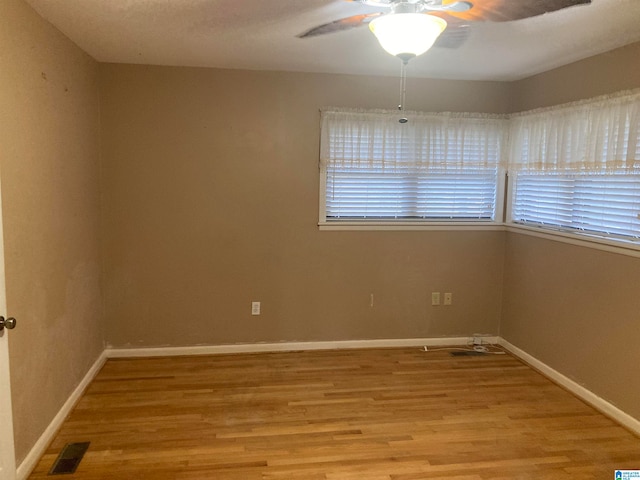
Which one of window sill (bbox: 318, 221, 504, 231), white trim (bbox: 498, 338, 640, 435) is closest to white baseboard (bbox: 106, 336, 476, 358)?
white trim (bbox: 498, 338, 640, 435)

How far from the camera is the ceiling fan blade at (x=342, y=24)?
2385 mm

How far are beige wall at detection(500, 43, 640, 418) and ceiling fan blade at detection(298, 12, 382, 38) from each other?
5.98ft

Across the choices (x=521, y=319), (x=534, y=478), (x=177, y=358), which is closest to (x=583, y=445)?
(x=534, y=478)

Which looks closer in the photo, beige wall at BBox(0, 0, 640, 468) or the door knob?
the door knob

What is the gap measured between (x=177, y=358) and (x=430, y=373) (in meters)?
2.07

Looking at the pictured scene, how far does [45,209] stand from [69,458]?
136 centimetres

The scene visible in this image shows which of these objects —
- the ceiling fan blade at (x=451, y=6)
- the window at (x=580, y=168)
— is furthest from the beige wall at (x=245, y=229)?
the ceiling fan blade at (x=451, y=6)

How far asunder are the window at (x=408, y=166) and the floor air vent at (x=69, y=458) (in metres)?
2.40

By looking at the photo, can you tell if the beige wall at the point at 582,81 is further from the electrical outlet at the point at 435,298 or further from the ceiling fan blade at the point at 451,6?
the electrical outlet at the point at 435,298

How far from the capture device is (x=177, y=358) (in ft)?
13.3

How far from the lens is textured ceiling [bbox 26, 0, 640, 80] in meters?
2.51

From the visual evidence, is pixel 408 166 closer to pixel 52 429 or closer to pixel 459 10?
pixel 459 10

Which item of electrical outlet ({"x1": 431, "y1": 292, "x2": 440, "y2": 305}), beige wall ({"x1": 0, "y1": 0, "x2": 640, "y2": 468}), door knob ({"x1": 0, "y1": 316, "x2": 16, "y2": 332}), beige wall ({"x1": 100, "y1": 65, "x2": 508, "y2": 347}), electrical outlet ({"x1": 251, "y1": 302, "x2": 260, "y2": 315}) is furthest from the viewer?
electrical outlet ({"x1": 431, "y1": 292, "x2": 440, "y2": 305})

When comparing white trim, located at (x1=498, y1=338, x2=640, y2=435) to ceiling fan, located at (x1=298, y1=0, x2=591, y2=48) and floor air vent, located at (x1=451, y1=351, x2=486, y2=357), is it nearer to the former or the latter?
floor air vent, located at (x1=451, y1=351, x2=486, y2=357)
